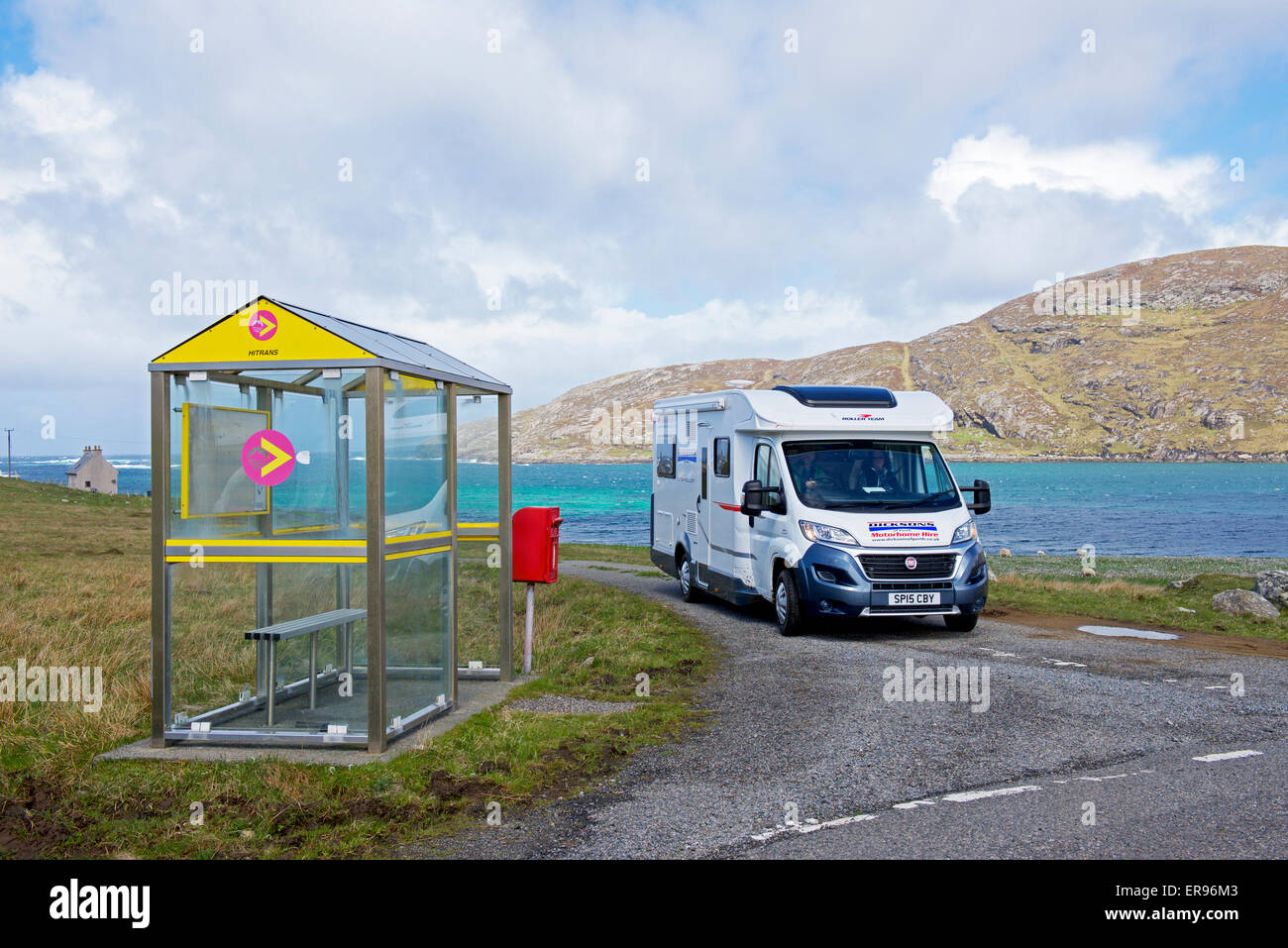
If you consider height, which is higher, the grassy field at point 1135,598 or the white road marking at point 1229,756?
the white road marking at point 1229,756

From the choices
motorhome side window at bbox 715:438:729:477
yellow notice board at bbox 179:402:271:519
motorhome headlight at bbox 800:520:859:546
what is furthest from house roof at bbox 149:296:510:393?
motorhome side window at bbox 715:438:729:477

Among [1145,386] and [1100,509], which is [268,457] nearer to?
[1100,509]

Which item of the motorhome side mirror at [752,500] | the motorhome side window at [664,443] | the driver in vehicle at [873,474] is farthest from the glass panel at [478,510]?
the motorhome side window at [664,443]

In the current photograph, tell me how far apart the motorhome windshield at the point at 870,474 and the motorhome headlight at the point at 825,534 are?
1.16 feet

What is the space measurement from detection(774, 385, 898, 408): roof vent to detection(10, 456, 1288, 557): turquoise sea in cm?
581

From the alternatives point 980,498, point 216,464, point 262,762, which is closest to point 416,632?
point 262,762

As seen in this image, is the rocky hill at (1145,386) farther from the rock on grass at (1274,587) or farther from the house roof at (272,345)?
the house roof at (272,345)

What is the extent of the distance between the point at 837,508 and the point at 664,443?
18.0 ft

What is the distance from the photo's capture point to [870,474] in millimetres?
13336

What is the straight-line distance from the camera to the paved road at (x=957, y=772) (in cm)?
533

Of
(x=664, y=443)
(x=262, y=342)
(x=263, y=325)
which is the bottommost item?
(x=664, y=443)

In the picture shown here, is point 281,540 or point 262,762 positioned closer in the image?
point 262,762
